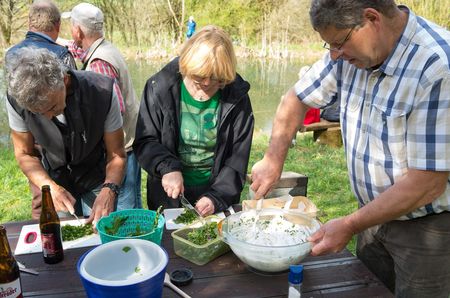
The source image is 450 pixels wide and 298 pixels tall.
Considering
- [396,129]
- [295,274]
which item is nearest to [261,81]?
[396,129]

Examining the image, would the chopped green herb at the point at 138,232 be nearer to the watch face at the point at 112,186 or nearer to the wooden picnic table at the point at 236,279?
the wooden picnic table at the point at 236,279

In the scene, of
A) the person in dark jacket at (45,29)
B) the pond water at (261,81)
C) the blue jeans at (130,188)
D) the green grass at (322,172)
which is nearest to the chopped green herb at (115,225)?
the blue jeans at (130,188)

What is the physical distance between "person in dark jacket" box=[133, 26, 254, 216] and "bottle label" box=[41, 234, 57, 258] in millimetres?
646

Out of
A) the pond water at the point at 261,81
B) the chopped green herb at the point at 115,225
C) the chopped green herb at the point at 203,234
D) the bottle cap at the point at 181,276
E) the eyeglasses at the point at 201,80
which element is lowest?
the pond water at the point at 261,81

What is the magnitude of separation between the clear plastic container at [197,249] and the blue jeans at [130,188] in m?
1.05

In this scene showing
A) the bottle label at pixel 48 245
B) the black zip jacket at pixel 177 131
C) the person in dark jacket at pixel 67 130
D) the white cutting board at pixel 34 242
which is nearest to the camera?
the bottle label at pixel 48 245

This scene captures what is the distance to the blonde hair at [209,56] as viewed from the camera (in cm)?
204

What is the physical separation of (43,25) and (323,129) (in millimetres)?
4266

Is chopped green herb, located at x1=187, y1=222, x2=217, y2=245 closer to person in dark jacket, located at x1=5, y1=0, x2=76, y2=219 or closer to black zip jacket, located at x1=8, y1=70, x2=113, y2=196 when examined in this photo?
black zip jacket, located at x1=8, y1=70, x2=113, y2=196

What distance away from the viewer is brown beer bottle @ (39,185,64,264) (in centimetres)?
160

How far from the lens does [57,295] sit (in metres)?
1.43

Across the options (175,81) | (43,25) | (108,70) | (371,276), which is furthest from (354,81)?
(43,25)

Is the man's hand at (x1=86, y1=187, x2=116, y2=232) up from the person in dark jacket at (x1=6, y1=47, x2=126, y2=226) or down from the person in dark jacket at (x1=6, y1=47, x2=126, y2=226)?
down

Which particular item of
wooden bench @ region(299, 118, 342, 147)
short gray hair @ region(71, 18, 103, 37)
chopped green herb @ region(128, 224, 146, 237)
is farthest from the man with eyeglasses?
wooden bench @ region(299, 118, 342, 147)
